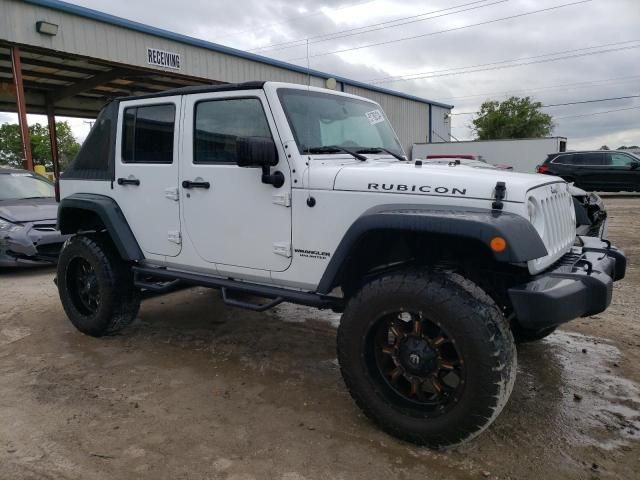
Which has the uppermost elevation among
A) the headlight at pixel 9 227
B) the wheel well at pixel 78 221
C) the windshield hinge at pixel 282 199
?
the windshield hinge at pixel 282 199

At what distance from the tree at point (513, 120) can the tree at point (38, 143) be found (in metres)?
46.6

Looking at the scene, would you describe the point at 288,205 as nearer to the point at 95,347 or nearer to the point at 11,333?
the point at 95,347

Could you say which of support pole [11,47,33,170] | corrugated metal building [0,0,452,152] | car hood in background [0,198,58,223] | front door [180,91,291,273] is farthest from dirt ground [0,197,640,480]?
support pole [11,47,33,170]

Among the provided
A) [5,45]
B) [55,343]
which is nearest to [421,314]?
[55,343]

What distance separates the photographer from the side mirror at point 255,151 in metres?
3.02

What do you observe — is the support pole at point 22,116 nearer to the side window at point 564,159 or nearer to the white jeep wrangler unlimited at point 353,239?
the white jeep wrangler unlimited at point 353,239

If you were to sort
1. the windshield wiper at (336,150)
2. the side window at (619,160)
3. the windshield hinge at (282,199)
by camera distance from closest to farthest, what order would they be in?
the windshield hinge at (282,199) < the windshield wiper at (336,150) < the side window at (619,160)

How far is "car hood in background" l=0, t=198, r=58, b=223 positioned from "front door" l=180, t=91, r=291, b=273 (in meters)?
4.45

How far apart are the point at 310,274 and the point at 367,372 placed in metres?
0.72

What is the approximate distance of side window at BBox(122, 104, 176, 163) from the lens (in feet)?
13.0

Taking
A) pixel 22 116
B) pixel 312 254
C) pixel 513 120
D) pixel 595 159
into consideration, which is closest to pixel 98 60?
pixel 22 116

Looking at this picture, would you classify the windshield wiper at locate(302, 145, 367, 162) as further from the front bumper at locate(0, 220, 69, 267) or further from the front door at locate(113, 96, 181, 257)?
the front bumper at locate(0, 220, 69, 267)

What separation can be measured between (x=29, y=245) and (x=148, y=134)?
4.11 meters

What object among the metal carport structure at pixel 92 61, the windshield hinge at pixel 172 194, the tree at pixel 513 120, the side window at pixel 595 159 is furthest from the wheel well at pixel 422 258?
the tree at pixel 513 120
